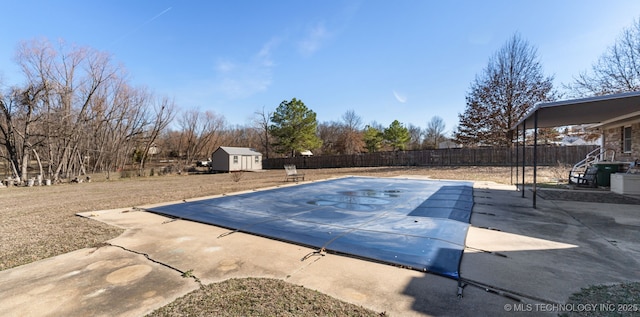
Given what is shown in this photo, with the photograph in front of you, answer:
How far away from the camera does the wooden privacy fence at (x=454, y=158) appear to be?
1755 cm

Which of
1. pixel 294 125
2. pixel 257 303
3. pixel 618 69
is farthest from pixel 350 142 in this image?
pixel 257 303

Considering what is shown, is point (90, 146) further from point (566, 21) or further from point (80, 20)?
point (566, 21)

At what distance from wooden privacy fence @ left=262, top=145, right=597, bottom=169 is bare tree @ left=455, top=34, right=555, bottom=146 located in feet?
4.24

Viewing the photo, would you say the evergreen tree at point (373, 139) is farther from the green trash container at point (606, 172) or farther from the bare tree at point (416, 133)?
the green trash container at point (606, 172)

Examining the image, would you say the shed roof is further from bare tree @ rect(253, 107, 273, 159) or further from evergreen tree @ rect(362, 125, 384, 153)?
evergreen tree @ rect(362, 125, 384, 153)

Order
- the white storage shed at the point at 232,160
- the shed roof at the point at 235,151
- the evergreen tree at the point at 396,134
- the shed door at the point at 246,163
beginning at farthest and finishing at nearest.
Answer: the evergreen tree at the point at 396,134 < the shed door at the point at 246,163 < the shed roof at the point at 235,151 < the white storage shed at the point at 232,160

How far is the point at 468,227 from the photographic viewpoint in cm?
402

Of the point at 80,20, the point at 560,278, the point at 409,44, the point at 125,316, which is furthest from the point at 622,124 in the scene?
the point at 80,20

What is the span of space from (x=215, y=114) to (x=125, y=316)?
1423 inches

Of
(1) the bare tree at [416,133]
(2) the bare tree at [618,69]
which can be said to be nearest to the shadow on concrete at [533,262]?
(2) the bare tree at [618,69]

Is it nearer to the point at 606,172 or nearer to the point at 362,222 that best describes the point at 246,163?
the point at 362,222

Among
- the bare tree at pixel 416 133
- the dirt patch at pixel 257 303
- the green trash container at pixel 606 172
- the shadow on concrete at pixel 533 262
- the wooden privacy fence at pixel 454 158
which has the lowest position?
the dirt patch at pixel 257 303

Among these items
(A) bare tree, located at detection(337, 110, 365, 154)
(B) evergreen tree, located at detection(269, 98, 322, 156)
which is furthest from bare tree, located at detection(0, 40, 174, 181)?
(A) bare tree, located at detection(337, 110, 365, 154)

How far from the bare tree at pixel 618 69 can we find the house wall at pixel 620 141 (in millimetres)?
5901
